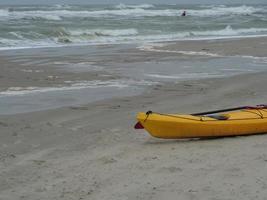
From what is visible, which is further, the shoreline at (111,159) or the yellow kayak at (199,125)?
the yellow kayak at (199,125)

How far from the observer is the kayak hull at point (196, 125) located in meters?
5.35

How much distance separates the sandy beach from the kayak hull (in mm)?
85

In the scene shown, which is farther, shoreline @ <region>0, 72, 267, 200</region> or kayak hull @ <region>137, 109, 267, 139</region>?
kayak hull @ <region>137, 109, 267, 139</region>

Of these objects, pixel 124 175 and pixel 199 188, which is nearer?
pixel 199 188

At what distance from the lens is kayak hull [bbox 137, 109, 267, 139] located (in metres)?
5.35

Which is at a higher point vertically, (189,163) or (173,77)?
(189,163)

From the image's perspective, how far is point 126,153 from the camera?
5.09 m

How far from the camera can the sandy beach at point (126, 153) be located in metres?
3.97

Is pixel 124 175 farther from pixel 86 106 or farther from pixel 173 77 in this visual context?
pixel 173 77

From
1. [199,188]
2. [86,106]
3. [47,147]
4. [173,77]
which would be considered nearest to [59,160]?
[47,147]

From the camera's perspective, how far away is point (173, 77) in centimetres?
1057

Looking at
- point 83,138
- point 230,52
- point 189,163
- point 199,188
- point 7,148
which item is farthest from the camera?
point 230,52

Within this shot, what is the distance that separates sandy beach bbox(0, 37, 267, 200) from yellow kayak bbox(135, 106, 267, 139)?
3.5 inches

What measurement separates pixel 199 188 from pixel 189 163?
2.25ft
